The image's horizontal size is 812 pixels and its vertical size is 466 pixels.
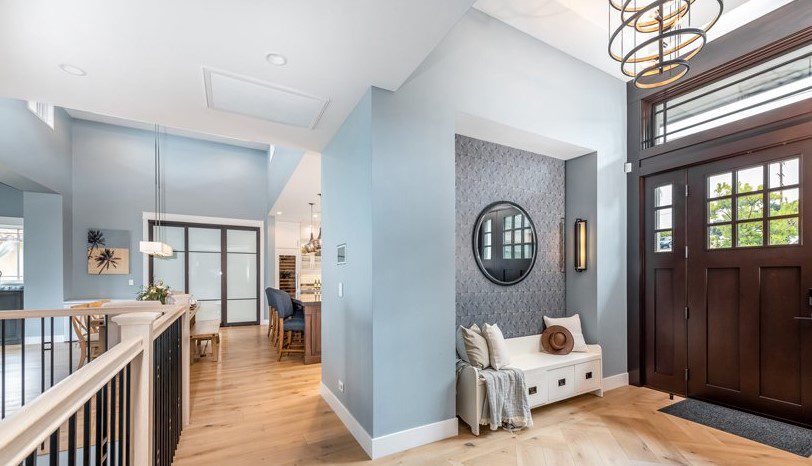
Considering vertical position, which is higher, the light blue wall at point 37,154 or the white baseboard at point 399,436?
the light blue wall at point 37,154

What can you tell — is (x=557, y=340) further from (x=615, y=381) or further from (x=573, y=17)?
(x=573, y=17)

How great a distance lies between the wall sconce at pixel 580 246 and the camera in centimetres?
396

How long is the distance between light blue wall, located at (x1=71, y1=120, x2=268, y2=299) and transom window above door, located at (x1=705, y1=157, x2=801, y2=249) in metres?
8.13

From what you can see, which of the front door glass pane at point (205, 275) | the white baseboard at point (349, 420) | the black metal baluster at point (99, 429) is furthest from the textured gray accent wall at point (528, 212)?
the front door glass pane at point (205, 275)

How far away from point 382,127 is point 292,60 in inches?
29.6

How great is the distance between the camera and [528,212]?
3.94 metres

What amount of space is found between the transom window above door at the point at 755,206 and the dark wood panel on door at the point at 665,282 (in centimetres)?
28

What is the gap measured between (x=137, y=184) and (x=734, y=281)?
31.2ft

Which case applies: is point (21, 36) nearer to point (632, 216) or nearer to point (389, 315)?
point (389, 315)

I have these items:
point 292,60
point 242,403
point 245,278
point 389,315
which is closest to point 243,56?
point 292,60

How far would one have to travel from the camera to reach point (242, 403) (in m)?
3.55

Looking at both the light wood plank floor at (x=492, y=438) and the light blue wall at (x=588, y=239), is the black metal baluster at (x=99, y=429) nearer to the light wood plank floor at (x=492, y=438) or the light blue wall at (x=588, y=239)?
the light wood plank floor at (x=492, y=438)

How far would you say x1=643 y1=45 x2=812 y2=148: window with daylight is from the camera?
3059mm

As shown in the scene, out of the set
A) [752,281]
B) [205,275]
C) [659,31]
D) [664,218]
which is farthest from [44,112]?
[752,281]
